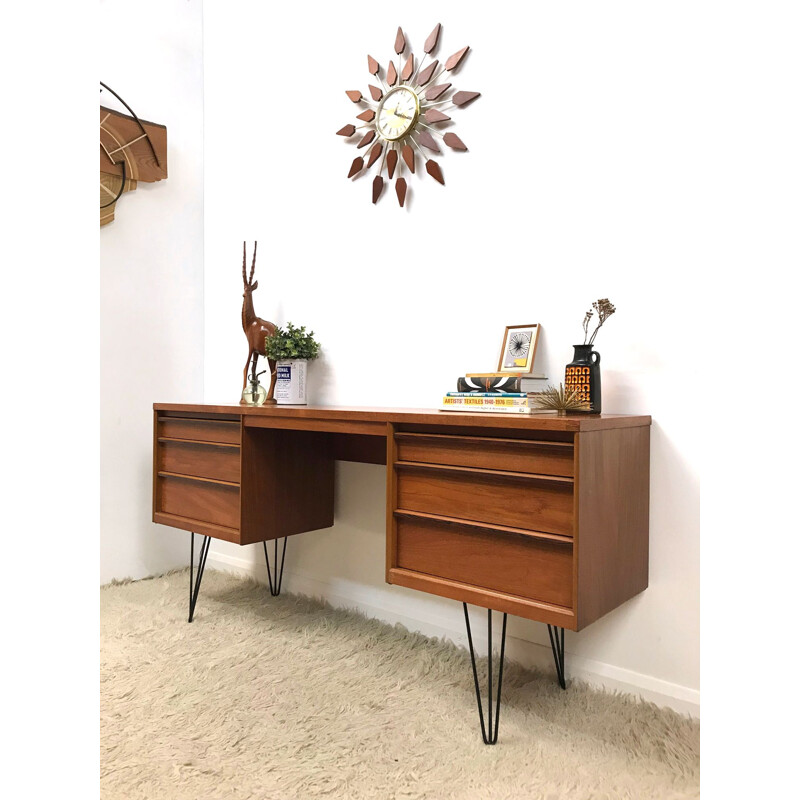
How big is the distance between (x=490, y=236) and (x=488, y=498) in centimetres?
89

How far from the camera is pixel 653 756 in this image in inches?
55.6

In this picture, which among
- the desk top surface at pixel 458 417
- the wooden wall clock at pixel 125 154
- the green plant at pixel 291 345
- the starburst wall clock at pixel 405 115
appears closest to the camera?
the desk top surface at pixel 458 417

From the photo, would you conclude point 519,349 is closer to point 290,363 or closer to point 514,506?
point 514,506

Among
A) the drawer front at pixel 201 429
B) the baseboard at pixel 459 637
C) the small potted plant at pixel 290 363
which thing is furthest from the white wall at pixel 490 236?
the drawer front at pixel 201 429

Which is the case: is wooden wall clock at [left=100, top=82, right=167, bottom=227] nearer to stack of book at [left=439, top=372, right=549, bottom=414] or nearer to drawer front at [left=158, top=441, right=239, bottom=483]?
drawer front at [left=158, top=441, right=239, bottom=483]

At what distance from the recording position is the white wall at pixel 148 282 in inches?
101

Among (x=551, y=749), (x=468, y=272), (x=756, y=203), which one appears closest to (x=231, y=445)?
(x=468, y=272)

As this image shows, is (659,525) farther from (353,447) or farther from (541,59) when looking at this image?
(541,59)

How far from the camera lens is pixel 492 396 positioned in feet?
5.12

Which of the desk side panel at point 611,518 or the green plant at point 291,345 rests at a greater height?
the green plant at point 291,345

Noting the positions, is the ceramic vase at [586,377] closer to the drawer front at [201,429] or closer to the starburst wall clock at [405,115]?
the starburst wall clock at [405,115]

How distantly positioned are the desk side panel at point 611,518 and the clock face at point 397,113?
4.10 feet

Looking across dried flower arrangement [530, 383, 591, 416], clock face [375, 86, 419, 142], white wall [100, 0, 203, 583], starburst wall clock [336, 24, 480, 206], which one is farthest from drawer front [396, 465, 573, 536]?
white wall [100, 0, 203, 583]
